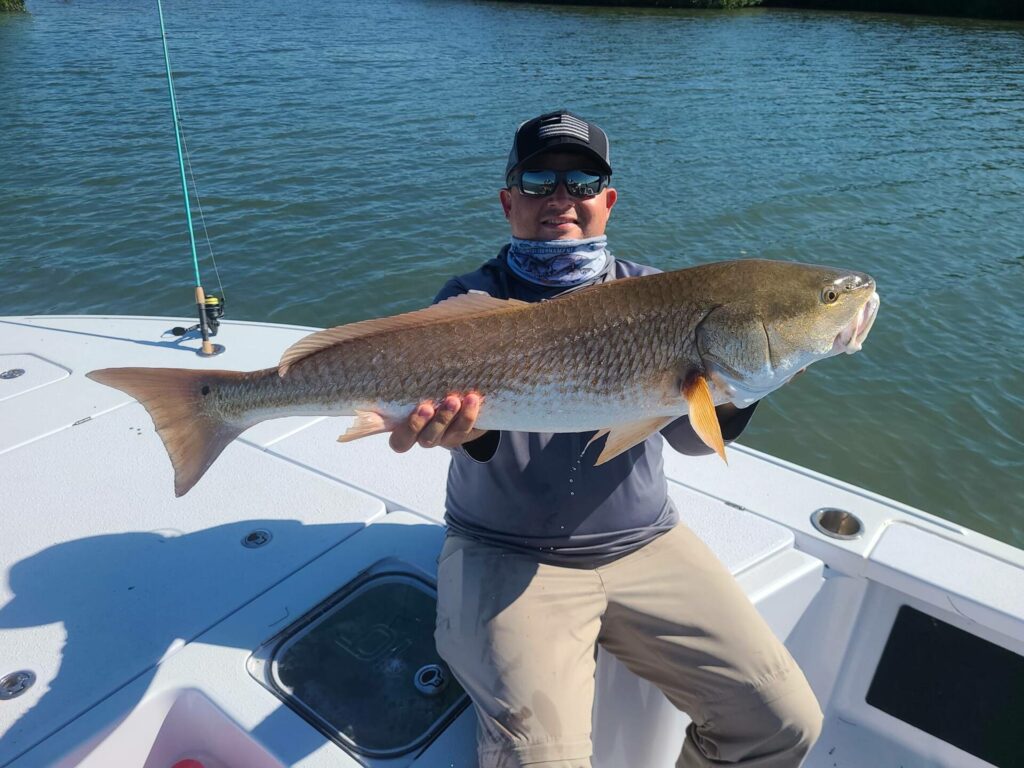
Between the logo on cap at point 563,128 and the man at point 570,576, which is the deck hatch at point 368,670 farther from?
the logo on cap at point 563,128

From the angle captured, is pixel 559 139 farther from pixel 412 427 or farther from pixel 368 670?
pixel 368 670

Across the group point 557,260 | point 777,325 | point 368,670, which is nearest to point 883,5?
point 557,260

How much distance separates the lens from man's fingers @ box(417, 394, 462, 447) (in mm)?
2510

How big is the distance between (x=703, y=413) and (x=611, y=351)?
369 mm

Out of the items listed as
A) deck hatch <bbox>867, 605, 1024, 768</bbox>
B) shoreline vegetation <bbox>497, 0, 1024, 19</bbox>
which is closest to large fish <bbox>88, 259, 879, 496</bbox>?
deck hatch <bbox>867, 605, 1024, 768</bbox>

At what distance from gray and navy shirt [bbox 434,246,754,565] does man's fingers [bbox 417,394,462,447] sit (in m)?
0.15

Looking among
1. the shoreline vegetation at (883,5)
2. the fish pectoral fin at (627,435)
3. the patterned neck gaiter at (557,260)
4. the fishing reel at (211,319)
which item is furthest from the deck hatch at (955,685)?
the shoreline vegetation at (883,5)

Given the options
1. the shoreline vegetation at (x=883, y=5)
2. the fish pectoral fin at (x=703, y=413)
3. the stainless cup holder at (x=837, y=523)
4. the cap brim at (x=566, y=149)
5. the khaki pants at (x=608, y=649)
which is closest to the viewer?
the khaki pants at (x=608, y=649)

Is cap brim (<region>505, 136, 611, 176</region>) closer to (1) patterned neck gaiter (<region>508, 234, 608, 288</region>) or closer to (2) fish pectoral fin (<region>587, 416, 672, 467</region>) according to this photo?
(1) patterned neck gaiter (<region>508, 234, 608, 288</region>)

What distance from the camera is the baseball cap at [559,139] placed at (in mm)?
2877

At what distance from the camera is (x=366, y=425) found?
8.55 ft

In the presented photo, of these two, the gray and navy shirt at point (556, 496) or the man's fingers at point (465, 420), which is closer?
the man's fingers at point (465, 420)

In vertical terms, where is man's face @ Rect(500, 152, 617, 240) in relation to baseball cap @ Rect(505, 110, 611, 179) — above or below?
below

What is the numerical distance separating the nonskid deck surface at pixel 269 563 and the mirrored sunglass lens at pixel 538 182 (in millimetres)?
1571
